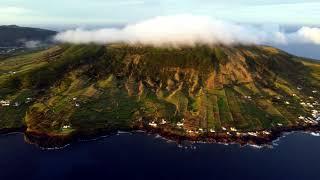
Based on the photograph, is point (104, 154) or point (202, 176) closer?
point (202, 176)

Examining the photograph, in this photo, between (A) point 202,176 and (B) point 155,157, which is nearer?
(A) point 202,176

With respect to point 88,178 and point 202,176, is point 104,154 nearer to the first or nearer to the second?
point 88,178

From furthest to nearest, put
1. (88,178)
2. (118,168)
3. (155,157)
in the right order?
(155,157), (118,168), (88,178)

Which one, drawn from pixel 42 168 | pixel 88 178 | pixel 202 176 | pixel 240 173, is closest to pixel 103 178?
pixel 88 178

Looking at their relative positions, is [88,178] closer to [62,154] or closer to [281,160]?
[62,154]

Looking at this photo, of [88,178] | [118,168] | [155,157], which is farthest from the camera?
[155,157]

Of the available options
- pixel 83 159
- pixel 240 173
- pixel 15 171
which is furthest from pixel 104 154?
pixel 240 173

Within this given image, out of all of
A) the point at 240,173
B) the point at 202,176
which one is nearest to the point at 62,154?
the point at 202,176

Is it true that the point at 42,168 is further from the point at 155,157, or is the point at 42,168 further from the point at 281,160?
the point at 281,160
